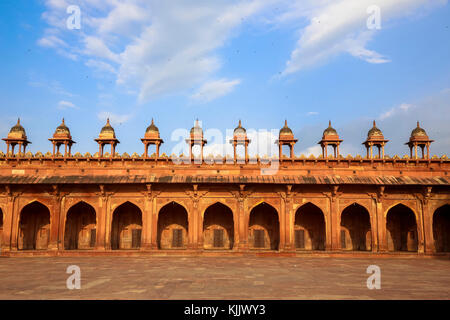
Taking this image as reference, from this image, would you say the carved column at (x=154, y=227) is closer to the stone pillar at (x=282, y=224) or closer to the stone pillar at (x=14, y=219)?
the stone pillar at (x=282, y=224)

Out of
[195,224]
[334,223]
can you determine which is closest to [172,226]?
[195,224]

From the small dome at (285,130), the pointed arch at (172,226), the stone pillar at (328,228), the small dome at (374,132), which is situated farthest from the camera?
the small dome at (374,132)

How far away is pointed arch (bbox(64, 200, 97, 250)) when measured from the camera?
2747cm

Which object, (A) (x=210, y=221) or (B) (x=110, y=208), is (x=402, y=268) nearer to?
(A) (x=210, y=221)

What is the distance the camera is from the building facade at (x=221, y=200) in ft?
82.3

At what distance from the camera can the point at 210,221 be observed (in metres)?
27.8

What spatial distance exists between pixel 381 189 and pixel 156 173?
15625 millimetres

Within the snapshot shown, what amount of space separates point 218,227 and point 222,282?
14482mm

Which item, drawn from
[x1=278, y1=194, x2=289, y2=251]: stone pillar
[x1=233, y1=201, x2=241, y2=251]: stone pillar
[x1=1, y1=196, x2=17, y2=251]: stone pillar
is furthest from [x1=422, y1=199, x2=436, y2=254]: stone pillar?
[x1=1, y1=196, x2=17, y2=251]: stone pillar

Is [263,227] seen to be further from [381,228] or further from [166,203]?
[381,228]

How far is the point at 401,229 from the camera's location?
91.2 ft

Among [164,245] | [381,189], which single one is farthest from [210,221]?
[381,189]

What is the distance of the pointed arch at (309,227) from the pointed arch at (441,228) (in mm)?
8404

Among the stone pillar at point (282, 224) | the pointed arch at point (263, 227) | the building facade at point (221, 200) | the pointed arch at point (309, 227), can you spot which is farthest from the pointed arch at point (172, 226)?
the pointed arch at point (309, 227)
